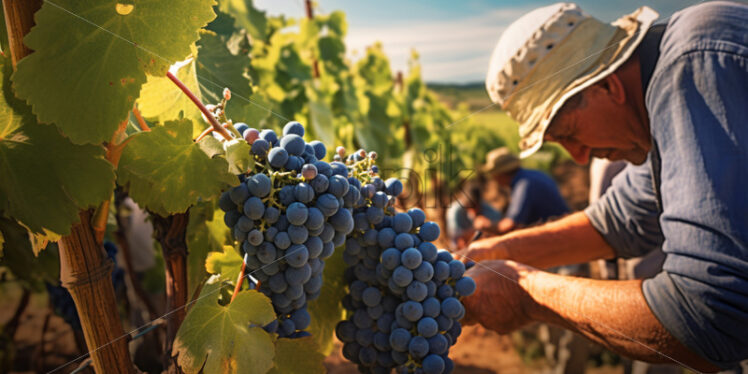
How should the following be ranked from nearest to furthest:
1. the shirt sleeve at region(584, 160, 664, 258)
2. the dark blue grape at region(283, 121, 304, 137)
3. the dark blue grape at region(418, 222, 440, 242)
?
the dark blue grape at region(283, 121, 304, 137) < the dark blue grape at region(418, 222, 440, 242) < the shirt sleeve at region(584, 160, 664, 258)

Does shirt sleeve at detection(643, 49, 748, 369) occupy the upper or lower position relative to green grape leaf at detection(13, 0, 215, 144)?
lower

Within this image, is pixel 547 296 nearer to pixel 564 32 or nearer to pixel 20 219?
pixel 564 32

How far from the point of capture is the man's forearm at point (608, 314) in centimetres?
94

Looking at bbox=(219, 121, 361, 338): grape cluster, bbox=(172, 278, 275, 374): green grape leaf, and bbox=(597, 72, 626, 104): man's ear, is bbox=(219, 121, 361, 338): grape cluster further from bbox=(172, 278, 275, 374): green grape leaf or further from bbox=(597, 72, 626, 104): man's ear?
bbox=(597, 72, 626, 104): man's ear

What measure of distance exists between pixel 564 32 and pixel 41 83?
3.69 feet

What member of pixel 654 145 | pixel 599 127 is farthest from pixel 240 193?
pixel 599 127

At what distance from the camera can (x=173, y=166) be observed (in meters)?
0.68

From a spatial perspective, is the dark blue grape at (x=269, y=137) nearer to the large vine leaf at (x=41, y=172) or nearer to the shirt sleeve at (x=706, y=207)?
the large vine leaf at (x=41, y=172)

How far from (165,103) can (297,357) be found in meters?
0.48

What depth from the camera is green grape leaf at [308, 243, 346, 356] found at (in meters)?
0.97

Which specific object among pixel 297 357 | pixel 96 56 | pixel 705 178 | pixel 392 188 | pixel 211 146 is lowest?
pixel 297 357

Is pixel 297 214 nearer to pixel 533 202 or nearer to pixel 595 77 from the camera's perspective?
pixel 595 77

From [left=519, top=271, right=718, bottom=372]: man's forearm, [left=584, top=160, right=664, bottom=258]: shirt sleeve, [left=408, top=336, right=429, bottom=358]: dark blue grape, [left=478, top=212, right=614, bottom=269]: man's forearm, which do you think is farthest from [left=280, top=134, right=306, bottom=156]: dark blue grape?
[left=584, top=160, right=664, bottom=258]: shirt sleeve

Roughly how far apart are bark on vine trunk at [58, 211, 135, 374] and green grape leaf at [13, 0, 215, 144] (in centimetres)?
16
